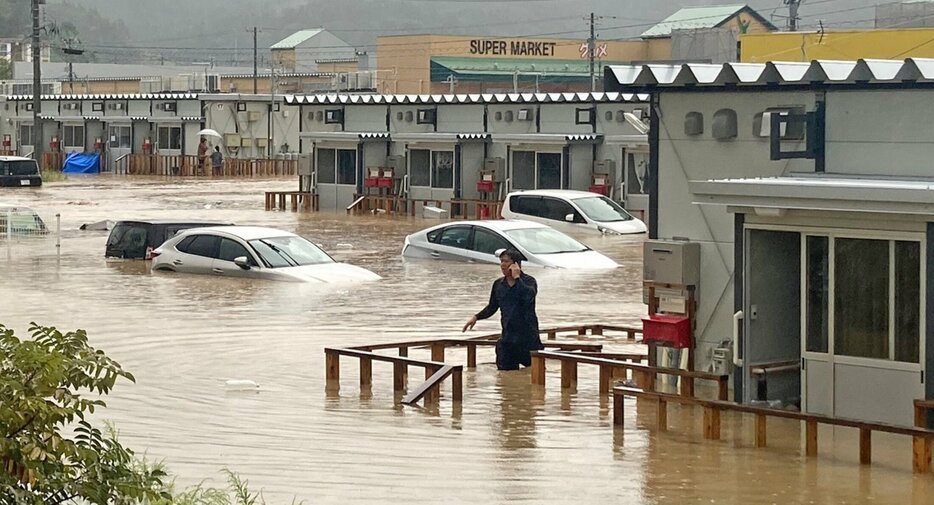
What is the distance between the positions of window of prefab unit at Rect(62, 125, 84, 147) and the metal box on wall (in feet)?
231

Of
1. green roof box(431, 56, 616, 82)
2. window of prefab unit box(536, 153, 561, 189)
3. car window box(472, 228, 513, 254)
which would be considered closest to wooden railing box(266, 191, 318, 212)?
window of prefab unit box(536, 153, 561, 189)

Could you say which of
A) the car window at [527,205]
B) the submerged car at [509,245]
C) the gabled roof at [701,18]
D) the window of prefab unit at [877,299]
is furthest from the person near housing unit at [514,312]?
the gabled roof at [701,18]

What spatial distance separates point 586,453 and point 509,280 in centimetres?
367

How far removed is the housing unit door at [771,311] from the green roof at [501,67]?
90369 mm

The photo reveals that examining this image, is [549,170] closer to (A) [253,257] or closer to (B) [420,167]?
(B) [420,167]

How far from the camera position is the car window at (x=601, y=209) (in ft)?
128

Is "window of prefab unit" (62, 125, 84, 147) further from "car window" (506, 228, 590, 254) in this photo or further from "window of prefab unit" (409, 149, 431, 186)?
"car window" (506, 228, 590, 254)

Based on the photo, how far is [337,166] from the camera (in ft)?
175

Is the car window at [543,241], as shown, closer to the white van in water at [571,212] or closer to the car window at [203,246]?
the car window at [203,246]

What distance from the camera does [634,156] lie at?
147ft

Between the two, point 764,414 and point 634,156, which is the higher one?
point 634,156

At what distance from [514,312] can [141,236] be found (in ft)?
55.5

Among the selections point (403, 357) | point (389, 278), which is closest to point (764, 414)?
point (403, 357)

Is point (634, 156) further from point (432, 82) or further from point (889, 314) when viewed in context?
point (432, 82)
